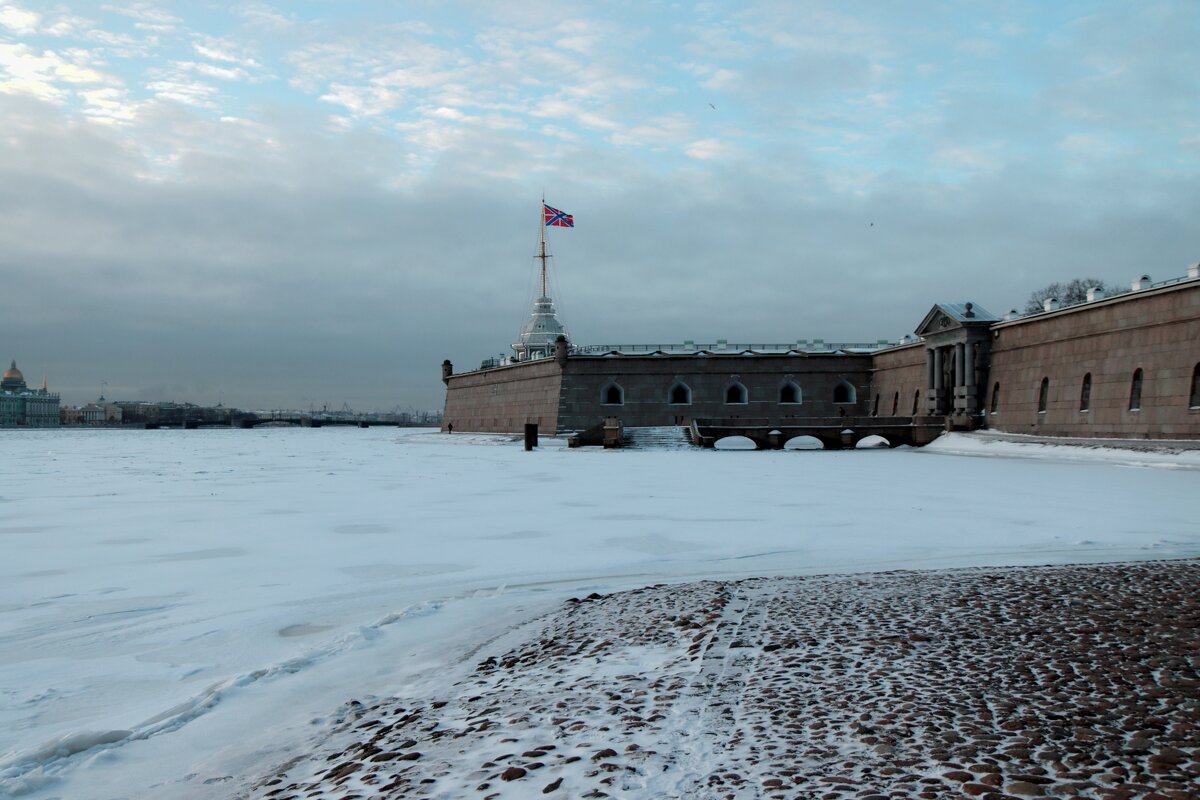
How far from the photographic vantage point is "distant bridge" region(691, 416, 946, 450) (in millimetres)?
38438

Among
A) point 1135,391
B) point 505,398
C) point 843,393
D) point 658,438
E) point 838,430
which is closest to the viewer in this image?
point 1135,391

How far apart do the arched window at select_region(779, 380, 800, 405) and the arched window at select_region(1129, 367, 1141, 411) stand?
20344mm

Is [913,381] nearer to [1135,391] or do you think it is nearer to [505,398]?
[1135,391]

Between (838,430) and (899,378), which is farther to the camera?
(899,378)

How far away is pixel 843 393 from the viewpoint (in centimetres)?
4828

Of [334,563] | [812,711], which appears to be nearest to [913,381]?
[334,563]

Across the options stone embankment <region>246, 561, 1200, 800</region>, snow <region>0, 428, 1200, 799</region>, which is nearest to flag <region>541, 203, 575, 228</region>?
snow <region>0, 428, 1200, 799</region>

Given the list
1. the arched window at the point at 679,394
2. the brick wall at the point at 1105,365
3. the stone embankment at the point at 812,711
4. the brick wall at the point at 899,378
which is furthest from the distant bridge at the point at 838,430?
the stone embankment at the point at 812,711

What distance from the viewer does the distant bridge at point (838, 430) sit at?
38.4m

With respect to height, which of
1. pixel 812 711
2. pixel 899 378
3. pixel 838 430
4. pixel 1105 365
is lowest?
pixel 812 711

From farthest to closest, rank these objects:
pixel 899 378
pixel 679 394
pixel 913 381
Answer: pixel 679 394
pixel 899 378
pixel 913 381

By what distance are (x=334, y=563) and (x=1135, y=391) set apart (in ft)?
91.7

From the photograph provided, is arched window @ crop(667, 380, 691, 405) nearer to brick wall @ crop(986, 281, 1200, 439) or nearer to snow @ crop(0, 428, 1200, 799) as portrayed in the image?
brick wall @ crop(986, 281, 1200, 439)

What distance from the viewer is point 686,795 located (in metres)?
3.04
